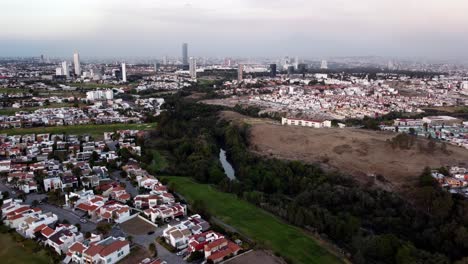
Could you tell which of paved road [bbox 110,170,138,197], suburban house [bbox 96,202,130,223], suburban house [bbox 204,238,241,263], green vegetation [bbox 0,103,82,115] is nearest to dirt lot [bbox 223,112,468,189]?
paved road [bbox 110,170,138,197]

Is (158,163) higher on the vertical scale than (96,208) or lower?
lower

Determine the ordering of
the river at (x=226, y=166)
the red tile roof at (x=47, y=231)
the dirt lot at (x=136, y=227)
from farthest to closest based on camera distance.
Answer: the river at (x=226, y=166), the dirt lot at (x=136, y=227), the red tile roof at (x=47, y=231)

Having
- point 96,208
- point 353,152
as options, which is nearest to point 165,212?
point 96,208

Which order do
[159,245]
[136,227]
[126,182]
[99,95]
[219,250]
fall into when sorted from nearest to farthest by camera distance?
1. [219,250]
2. [159,245]
3. [136,227]
4. [126,182]
5. [99,95]

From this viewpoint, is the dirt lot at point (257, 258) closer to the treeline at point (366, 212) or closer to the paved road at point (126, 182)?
the treeline at point (366, 212)

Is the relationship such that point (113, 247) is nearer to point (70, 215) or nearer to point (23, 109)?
point (70, 215)

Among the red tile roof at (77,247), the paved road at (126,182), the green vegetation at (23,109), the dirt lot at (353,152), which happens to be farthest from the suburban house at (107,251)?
the green vegetation at (23,109)

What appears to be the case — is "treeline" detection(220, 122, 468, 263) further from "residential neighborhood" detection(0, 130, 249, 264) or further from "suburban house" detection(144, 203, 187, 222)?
"residential neighborhood" detection(0, 130, 249, 264)
